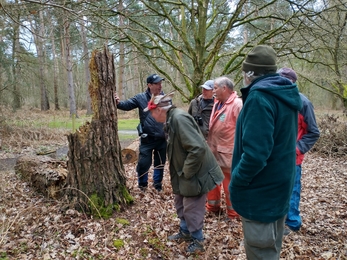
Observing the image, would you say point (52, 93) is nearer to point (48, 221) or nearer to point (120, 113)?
point (120, 113)

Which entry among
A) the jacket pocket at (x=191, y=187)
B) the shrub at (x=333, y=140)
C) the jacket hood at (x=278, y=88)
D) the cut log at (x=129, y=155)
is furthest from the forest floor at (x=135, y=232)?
the shrub at (x=333, y=140)

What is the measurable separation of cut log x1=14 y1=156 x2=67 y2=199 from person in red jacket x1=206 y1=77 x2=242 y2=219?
2.39 meters

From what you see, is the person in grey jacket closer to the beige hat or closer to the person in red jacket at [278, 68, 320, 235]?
the beige hat

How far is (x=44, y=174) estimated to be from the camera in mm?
4836

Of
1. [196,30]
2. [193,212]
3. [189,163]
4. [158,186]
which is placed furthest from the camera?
[196,30]

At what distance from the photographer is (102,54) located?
3930 mm

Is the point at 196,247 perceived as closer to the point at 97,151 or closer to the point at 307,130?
the point at 97,151

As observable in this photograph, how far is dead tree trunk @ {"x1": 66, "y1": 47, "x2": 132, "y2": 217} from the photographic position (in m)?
3.90

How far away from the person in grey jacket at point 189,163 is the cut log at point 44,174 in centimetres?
196

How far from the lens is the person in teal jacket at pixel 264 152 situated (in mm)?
2031

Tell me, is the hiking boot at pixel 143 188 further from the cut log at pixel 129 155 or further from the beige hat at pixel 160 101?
the cut log at pixel 129 155

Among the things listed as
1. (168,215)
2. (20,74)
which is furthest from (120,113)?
(168,215)

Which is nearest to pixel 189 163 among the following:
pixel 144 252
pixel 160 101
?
pixel 160 101

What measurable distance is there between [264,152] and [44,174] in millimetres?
4052
